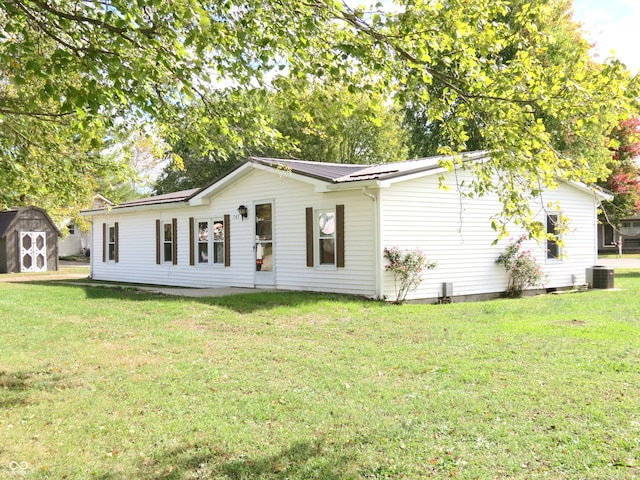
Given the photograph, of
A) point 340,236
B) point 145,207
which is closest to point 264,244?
point 340,236

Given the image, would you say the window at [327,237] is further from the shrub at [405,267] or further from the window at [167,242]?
the window at [167,242]

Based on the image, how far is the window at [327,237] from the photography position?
1289cm

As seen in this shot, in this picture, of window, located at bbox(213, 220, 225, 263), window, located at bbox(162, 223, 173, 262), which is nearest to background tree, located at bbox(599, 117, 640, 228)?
window, located at bbox(213, 220, 225, 263)

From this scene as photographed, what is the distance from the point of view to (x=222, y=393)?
532 cm

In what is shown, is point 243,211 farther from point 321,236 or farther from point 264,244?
point 321,236

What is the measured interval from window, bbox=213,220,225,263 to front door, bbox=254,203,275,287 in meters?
1.83

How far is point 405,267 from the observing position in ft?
38.6

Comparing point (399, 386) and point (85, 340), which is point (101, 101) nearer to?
point (399, 386)

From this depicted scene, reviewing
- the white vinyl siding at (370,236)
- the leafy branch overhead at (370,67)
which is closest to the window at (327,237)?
the white vinyl siding at (370,236)

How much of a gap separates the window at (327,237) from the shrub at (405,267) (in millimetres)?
1624

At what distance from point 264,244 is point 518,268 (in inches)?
265

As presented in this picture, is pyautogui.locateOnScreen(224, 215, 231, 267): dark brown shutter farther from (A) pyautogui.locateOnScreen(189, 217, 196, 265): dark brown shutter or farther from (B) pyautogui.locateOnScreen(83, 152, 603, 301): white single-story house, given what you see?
(A) pyautogui.locateOnScreen(189, 217, 196, 265): dark brown shutter

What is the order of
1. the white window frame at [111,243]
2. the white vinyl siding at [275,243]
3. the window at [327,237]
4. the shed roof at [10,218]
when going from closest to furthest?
the white vinyl siding at [275,243], the window at [327,237], the white window frame at [111,243], the shed roof at [10,218]

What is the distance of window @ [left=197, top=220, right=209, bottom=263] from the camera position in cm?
1688
